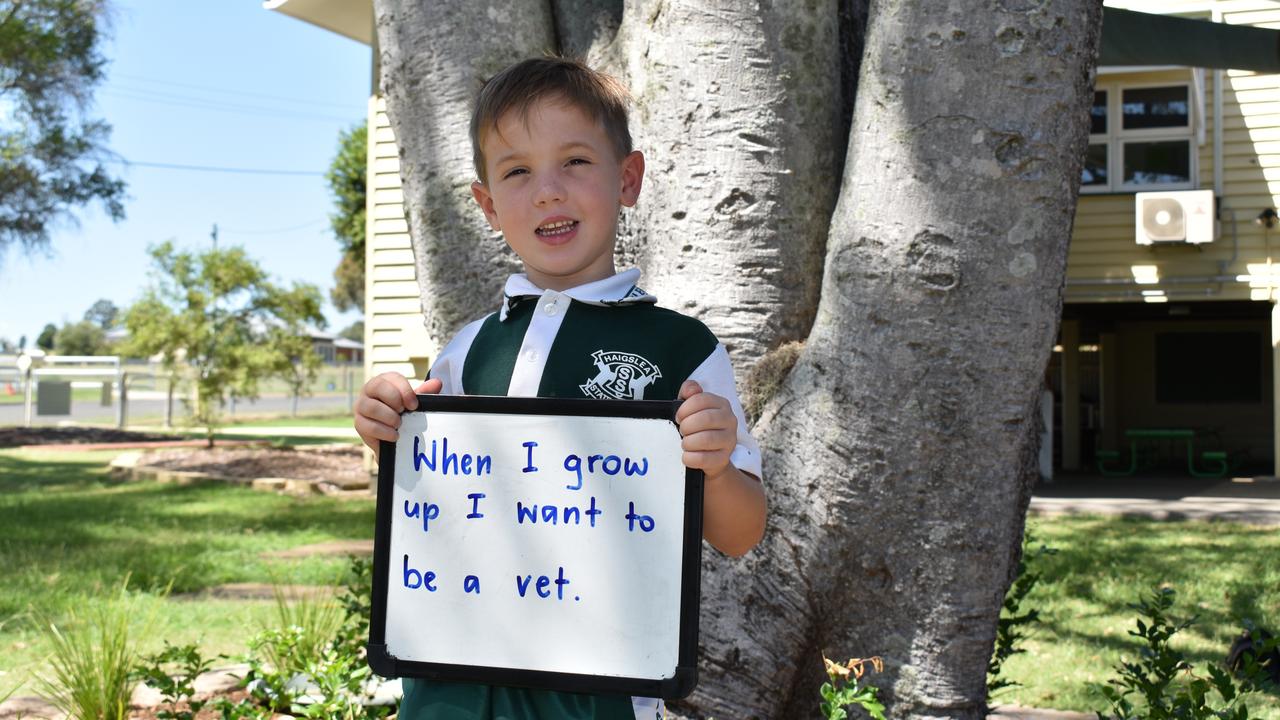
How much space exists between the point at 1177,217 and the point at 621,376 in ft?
39.3

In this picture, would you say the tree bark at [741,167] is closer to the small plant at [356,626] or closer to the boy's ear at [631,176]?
the boy's ear at [631,176]

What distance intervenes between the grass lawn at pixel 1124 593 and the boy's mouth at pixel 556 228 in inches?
97.6

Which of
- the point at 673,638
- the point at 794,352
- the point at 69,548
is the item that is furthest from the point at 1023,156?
the point at 69,548

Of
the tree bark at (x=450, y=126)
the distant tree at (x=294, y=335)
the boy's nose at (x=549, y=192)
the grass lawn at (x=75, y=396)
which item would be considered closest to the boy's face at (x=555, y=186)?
the boy's nose at (x=549, y=192)

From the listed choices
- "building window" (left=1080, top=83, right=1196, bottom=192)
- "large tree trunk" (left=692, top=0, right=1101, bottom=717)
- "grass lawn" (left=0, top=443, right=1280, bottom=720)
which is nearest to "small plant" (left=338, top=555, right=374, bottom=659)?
"grass lawn" (left=0, top=443, right=1280, bottom=720)

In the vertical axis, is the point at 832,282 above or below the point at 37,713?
above

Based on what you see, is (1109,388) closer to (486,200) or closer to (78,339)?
(486,200)

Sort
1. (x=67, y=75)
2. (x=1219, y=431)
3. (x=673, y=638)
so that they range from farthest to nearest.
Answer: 1. (x=67, y=75)
2. (x=1219, y=431)
3. (x=673, y=638)

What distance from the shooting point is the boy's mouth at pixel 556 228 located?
6.13ft

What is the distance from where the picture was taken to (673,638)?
178cm

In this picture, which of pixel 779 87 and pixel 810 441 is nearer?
pixel 810 441

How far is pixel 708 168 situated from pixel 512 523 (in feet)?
3.95

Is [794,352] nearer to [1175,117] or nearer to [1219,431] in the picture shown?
[1175,117]

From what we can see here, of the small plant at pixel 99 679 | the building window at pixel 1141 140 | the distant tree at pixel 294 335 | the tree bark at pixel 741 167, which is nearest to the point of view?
the tree bark at pixel 741 167
